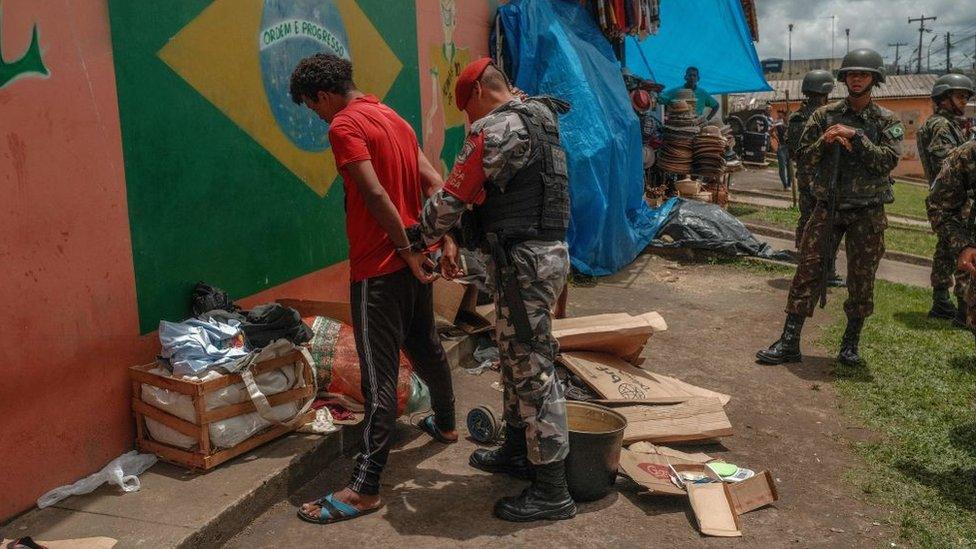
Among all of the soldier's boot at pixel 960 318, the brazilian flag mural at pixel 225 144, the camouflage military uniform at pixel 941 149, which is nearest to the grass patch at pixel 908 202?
the camouflage military uniform at pixel 941 149

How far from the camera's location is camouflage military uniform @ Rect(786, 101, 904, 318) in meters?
5.62

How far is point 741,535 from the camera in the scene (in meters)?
3.46

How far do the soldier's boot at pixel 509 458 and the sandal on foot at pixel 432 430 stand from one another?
1.11ft

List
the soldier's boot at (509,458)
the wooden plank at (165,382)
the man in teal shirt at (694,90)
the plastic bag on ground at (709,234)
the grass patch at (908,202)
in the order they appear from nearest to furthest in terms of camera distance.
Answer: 1. the wooden plank at (165,382)
2. the soldier's boot at (509,458)
3. the plastic bag on ground at (709,234)
4. the man in teal shirt at (694,90)
5. the grass patch at (908,202)

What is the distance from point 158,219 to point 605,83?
598 cm

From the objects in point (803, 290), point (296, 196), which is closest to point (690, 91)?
point (803, 290)

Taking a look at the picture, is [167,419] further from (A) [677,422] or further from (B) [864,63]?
(B) [864,63]

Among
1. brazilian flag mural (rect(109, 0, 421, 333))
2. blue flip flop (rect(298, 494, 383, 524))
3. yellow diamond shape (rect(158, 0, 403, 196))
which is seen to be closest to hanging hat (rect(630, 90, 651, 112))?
brazilian flag mural (rect(109, 0, 421, 333))

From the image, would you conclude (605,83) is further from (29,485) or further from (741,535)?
(29,485)

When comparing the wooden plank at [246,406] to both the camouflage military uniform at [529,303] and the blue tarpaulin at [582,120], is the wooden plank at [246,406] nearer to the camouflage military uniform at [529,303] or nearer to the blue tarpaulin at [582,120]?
the camouflage military uniform at [529,303]

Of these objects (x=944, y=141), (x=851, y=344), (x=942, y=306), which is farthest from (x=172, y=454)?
(x=944, y=141)

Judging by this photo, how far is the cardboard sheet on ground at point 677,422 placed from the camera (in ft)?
14.2

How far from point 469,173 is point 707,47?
479 inches

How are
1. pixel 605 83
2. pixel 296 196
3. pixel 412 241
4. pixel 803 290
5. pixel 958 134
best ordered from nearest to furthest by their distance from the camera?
pixel 412 241
pixel 296 196
pixel 803 290
pixel 958 134
pixel 605 83
